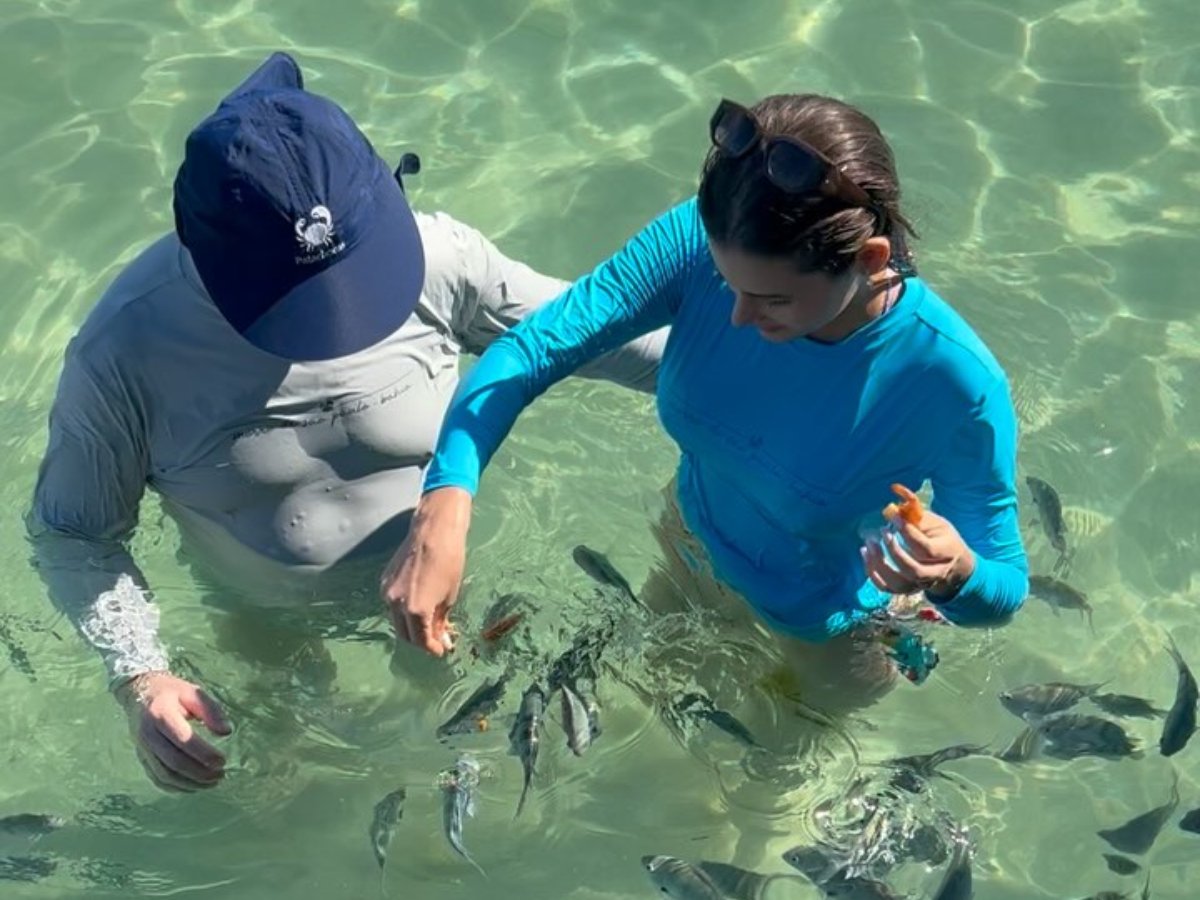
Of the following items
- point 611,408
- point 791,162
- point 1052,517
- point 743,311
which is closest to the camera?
point 791,162

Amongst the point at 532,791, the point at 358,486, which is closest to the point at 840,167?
the point at 358,486

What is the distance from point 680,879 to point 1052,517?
1869 mm

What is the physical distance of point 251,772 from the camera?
482cm

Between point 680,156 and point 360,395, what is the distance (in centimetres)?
332

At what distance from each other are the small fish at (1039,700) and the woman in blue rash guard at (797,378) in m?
1.22

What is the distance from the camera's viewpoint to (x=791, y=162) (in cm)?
286

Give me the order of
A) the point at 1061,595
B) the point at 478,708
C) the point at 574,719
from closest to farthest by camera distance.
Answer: the point at 478,708 < the point at 574,719 < the point at 1061,595

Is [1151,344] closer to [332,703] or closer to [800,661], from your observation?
[800,661]

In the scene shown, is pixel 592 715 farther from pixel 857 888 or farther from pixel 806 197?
pixel 806 197

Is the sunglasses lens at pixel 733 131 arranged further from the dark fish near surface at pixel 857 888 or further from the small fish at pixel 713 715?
the dark fish near surface at pixel 857 888

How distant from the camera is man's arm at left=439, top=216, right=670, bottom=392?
3.75 metres

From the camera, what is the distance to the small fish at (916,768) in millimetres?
4770

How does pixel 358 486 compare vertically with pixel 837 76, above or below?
above

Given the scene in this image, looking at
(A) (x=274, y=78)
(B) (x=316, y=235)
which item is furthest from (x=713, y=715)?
(A) (x=274, y=78)
